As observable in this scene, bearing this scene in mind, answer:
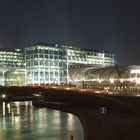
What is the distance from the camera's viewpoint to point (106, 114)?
47.3 m

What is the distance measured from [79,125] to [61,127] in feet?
6.40

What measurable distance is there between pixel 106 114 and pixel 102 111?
3.04 meters

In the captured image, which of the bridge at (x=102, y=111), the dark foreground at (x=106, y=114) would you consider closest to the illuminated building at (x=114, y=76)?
the bridge at (x=102, y=111)

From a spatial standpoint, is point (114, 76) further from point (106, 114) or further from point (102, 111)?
point (102, 111)

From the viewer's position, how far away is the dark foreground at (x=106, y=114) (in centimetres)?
3206

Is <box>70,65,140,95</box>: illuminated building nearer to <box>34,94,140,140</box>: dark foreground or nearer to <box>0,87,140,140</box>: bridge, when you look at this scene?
<box>0,87,140,140</box>: bridge

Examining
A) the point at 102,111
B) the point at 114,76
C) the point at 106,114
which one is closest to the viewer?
the point at 102,111

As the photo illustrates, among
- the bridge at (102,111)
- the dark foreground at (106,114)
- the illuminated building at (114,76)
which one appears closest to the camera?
the dark foreground at (106,114)

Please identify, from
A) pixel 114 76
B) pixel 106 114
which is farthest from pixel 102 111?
pixel 114 76

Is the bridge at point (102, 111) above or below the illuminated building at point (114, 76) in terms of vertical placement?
below

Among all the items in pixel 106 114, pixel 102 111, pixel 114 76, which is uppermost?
pixel 114 76

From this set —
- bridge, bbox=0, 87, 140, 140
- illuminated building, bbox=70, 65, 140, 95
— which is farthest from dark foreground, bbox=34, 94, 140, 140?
illuminated building, bbox=70, 65, 140, 95

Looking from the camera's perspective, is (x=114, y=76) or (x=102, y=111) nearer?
(x=102, y=111)

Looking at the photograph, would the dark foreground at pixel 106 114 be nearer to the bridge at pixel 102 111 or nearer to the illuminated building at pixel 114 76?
the bridge at pixel 102 111
